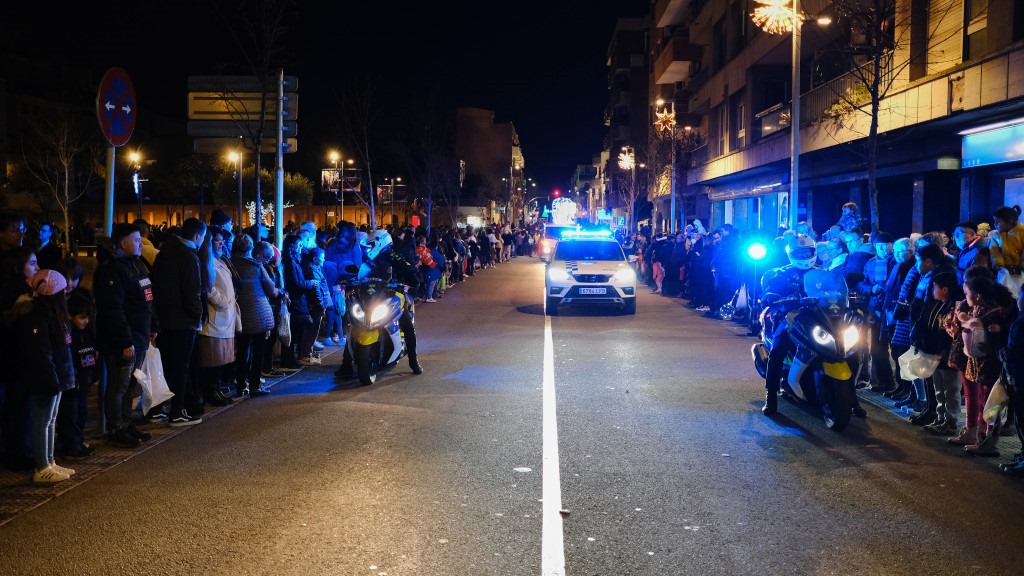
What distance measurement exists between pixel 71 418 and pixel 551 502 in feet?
12.7

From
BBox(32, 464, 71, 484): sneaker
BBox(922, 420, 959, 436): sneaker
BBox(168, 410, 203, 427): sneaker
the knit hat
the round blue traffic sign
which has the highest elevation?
the round blue traffic sign

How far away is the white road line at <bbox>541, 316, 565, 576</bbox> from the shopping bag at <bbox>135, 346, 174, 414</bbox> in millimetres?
3385

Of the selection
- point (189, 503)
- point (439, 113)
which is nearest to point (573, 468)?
point (189, 503)

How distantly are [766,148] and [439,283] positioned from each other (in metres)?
12.7

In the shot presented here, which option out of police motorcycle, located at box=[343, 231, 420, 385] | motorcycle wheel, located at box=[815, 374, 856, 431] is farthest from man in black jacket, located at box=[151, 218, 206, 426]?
motorcycle wheel, located at box=[815, 374, 856, 431]

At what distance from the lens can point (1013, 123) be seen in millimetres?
16359

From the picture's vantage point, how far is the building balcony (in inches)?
1866

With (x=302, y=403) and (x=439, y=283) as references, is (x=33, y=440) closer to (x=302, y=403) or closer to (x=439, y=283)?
(x=302, y=403)

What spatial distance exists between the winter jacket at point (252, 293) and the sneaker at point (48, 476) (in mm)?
3303

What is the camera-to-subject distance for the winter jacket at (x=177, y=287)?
817 cm

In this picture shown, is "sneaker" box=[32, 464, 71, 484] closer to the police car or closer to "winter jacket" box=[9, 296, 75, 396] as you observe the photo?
"winter jacket" box=[9, 296, 75, 396]

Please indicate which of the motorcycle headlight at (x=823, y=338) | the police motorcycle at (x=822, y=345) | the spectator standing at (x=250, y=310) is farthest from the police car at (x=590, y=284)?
the motorcycle headlight at (x=823, y=338)

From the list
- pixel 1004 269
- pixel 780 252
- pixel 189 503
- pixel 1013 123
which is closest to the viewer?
pixel 189 503

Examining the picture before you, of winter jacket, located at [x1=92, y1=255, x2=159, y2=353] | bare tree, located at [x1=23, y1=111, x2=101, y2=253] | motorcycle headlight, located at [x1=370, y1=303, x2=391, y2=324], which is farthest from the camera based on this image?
bare tree, located at [x1=23, y1=111, x2=101, y2=253]
